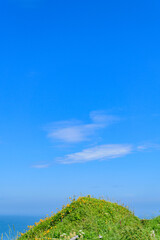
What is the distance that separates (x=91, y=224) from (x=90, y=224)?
54 mm

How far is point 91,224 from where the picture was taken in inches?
484

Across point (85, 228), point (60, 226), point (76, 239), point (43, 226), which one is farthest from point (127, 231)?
point (43, 226)

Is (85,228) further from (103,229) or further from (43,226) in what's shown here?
(43,226)

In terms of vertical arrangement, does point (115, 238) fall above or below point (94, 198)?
below

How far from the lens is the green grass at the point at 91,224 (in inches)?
403

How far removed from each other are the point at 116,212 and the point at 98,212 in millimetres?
1365

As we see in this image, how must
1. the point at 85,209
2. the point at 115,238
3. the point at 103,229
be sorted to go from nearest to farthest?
the point at 115,238
the point at 103,229
the point at 85,209

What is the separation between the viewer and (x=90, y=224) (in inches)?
485

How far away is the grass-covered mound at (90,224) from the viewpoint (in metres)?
10.2

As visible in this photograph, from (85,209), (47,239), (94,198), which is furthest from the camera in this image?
(94,198)

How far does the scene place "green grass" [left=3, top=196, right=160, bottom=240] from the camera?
10.2 metres

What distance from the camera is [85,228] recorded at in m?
A: 12.2

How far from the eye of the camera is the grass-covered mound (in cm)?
1021

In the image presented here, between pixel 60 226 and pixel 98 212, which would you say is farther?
pixel 98 212
